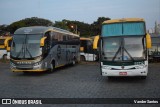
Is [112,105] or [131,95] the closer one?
[112,105]

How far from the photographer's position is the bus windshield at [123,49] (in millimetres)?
15766

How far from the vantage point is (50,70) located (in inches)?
880

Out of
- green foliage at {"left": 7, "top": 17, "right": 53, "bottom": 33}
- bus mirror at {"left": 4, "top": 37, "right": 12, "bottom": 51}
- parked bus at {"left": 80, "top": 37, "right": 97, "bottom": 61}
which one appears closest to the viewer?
bus mirror at {"left": 4, "top": 37, "right": 12, "bottom": 51}

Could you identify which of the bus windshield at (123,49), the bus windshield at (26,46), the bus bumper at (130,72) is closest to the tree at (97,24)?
the bus windshield at (26,46)

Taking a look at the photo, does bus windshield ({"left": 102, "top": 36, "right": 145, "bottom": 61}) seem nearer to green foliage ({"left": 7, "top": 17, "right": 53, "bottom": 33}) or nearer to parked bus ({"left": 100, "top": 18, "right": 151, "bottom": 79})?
parked bus ({"left": 100, "top": 18, "right": 151, "bottom": 79})

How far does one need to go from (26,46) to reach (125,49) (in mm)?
7297

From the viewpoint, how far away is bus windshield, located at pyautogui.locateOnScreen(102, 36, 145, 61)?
51.7 feet

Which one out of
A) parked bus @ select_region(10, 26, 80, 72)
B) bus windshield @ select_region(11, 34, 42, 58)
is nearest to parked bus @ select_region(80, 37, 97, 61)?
parked bus @ select_region(10, 26, 80, 72)

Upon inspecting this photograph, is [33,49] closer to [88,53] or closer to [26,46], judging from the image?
[26,46]

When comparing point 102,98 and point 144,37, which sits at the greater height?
point 144,37

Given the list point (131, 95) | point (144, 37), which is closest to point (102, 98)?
point (131, 95)

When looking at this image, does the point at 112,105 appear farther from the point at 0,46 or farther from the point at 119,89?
the point at 0,46

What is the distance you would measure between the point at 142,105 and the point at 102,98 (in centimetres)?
236

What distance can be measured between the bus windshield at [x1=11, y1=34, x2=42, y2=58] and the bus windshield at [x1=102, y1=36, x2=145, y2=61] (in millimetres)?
5620
